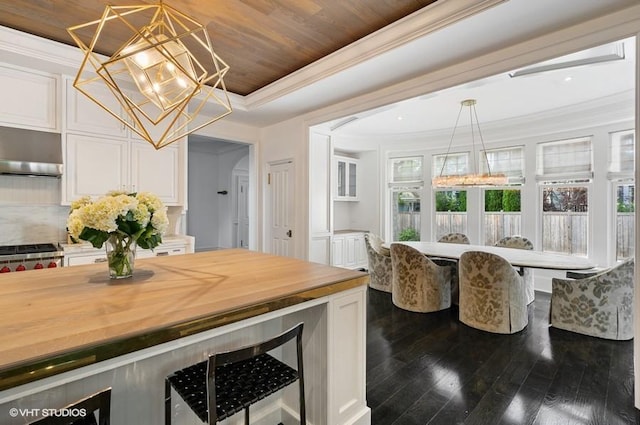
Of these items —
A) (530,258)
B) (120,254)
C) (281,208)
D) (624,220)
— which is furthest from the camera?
(281,208)

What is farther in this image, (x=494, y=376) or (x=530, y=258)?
(x=530, y=258)

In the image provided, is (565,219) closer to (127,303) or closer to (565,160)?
(565,160)

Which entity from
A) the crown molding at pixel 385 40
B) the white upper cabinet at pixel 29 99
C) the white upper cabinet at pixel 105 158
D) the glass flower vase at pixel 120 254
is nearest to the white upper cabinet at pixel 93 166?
the white upper cabinet at pixel 105 158

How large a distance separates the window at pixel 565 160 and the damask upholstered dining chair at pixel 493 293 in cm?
248

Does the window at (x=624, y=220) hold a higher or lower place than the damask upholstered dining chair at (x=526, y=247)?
higher

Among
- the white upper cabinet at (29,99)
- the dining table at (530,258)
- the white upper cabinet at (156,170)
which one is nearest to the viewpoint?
the white upper cabinet at (29,99)

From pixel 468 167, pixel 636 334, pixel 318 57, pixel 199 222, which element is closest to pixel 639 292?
pixel 636 334

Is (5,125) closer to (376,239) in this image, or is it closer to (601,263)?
(376,239)

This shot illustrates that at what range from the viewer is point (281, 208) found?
491cm

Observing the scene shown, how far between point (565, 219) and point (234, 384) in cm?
537

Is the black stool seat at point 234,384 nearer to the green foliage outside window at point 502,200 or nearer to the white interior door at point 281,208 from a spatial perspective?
the white interior door at point 281,208

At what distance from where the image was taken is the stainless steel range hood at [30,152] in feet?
8.98

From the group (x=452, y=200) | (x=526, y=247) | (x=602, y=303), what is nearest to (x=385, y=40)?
(x=602, y=303)

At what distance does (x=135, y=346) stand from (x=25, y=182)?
333cm
